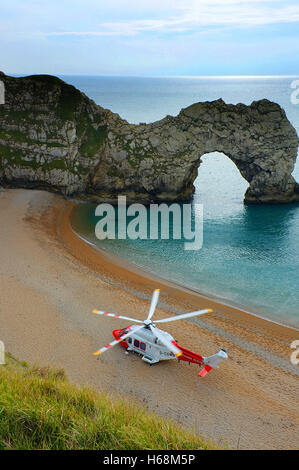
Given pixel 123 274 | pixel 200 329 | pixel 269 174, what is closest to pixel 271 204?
pixel 269 174

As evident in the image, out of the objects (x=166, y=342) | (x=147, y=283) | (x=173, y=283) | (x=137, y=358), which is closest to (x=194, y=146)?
(x=173, y=283)

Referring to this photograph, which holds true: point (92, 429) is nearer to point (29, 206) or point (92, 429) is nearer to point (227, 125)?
point (29, 206)

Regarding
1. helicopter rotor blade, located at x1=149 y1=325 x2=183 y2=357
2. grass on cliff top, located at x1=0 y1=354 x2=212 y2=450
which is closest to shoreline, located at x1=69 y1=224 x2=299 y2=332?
helicopter rotor blade, located at x1=149 y1=325 x2=183 y2=357

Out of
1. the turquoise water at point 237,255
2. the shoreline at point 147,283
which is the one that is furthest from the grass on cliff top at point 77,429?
the turquoise water at point 237,255

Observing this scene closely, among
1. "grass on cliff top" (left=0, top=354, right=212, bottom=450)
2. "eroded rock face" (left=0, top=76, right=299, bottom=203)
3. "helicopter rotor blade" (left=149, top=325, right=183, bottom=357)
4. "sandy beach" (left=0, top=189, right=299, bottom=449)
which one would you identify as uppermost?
"eroded rock face" (left=0, top=76, right=299, bottom=203)

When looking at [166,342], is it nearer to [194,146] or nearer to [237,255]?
[237,255]

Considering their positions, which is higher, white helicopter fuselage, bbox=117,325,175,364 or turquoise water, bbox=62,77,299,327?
turquoise water, bbox=62,77,299,327

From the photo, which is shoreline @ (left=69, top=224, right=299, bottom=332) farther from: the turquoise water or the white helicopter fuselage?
the white helicopter fuselage
